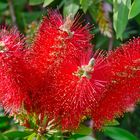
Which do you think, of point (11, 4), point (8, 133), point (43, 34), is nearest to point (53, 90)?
point (43, 34)

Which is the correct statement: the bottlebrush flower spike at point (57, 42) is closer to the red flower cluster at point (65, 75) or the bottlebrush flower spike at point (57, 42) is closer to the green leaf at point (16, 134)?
the red flower cluster at point (65, 75)

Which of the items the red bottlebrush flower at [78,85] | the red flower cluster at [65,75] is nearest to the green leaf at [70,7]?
the red flower cluster at [65,75]

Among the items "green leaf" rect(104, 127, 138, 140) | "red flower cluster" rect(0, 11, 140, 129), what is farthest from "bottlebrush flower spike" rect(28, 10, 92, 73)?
"green leaf" rect(104, 127, 138, 140)

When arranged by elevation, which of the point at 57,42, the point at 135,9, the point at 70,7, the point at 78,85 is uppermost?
the point at 70,7

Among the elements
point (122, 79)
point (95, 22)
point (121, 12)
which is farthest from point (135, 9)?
point (95, 22)

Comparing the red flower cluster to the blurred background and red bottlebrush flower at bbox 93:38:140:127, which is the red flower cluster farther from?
the blurred background

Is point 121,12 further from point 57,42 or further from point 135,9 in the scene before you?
point 57,42

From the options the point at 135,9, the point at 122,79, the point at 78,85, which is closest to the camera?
the point at 78,85

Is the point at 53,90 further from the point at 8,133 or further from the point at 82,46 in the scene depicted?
the point at 8,133
